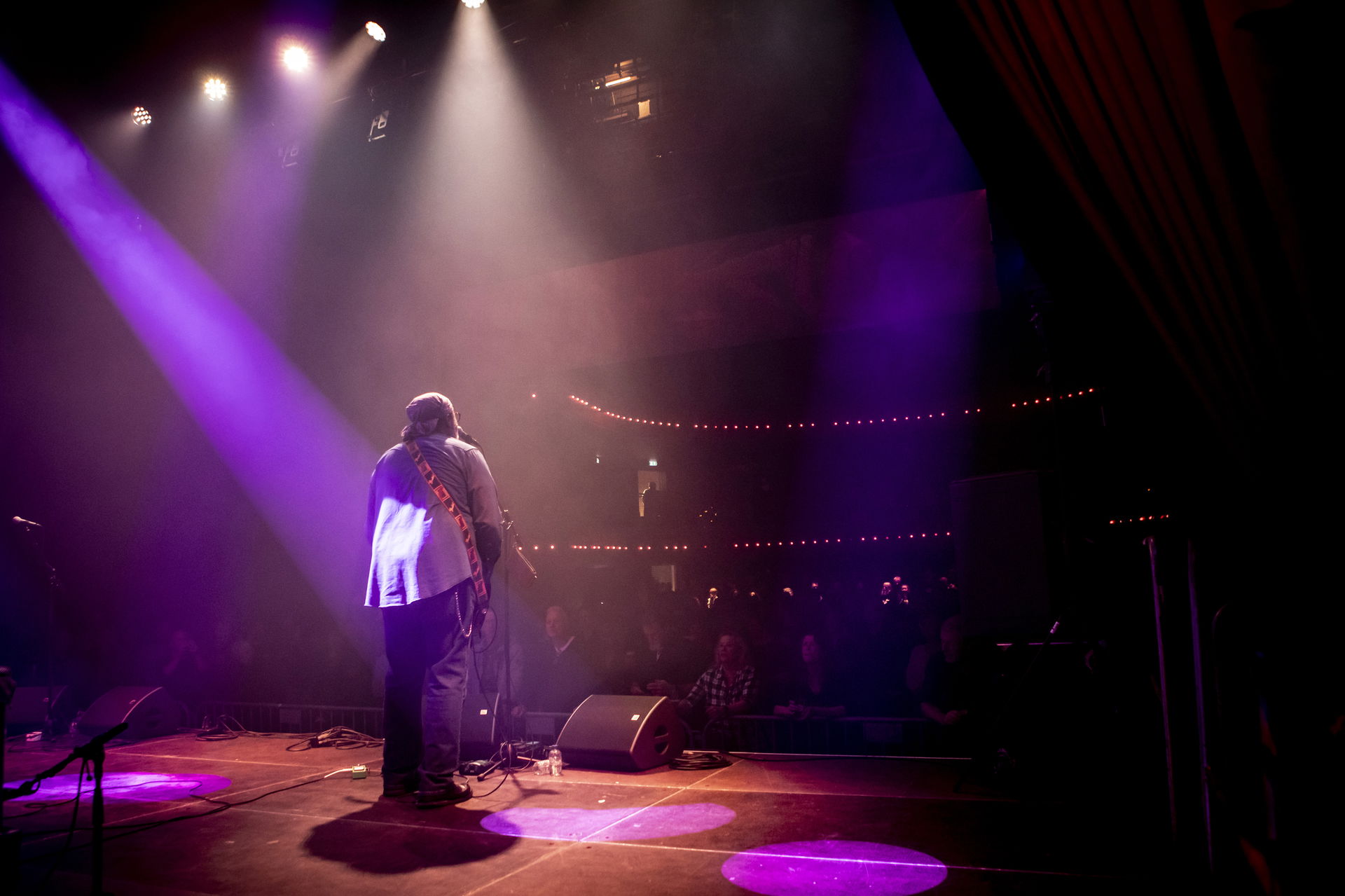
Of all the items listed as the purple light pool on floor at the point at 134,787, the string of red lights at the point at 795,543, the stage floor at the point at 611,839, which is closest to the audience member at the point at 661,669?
the stage floor at the point at 611,839

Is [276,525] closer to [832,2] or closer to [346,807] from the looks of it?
[346,807]

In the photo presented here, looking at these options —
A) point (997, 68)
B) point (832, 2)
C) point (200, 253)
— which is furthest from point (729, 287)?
point (200, 253)

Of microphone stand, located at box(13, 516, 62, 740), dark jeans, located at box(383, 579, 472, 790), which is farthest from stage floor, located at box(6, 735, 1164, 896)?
microphone stand, located at box(13, 516, 62, 740)

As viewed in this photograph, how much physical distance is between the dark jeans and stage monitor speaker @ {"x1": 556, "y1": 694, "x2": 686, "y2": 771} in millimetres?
915

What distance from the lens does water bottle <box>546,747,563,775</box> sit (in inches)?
177

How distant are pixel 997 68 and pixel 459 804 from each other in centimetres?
373

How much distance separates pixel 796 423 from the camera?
9.43m

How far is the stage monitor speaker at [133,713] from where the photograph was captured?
6.18 meters

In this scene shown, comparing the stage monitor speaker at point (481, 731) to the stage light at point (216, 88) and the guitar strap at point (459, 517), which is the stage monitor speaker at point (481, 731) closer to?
the guitar strap at point (459, 517)

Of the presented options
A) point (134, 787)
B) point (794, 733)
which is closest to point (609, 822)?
point (794, 733)

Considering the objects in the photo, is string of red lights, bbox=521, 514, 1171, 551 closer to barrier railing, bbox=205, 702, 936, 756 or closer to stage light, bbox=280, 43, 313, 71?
barrier railing, bbox=205, 702, 936, 756

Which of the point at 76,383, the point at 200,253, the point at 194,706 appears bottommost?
the point at 194,706

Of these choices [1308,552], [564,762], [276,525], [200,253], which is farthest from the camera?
[276,525]

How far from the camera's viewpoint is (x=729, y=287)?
18.5 ft
